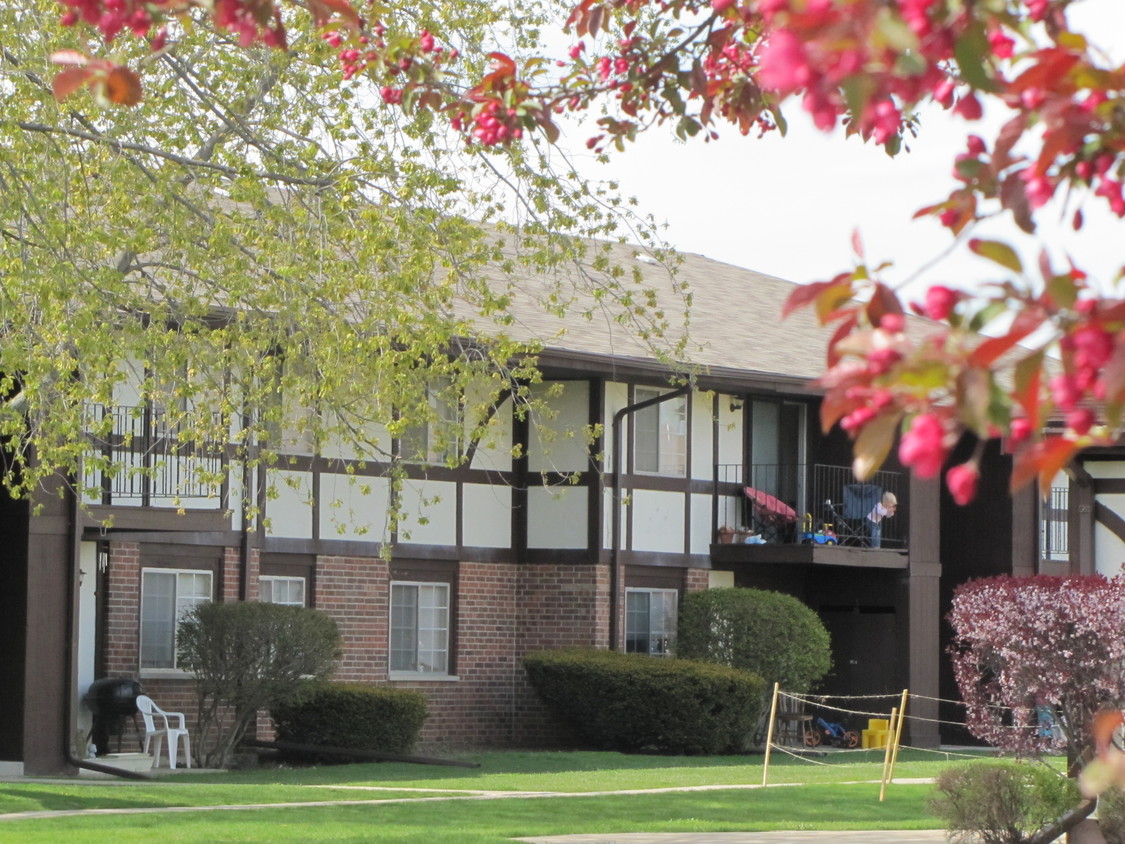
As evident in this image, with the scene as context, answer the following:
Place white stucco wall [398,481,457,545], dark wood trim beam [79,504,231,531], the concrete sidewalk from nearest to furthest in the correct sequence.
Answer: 1. the concrete sidewalk
2. dark wood trim beam [79,504,231,531]
3. white stucco wall [398,481,457,545]

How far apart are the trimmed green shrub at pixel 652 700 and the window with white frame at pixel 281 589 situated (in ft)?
10.9

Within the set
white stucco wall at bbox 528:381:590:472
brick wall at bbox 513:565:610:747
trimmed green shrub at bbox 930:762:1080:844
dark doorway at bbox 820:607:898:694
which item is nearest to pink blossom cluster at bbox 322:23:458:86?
trimmed green shrub at bbox 930:762:1080:844

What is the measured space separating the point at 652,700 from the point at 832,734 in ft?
14.7

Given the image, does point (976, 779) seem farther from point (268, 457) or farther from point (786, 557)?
point (786, 557)

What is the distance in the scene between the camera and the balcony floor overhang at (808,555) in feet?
80.0

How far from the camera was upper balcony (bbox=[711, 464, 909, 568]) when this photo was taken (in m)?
24.7

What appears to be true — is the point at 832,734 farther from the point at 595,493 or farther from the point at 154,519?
the point at 154,519

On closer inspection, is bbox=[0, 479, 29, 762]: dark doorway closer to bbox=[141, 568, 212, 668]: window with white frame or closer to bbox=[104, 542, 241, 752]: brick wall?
bbox=[104, 542, 241, 752]: brick wall

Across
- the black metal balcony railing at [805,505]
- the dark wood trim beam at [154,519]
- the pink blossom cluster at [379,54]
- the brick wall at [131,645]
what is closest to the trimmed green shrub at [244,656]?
the brick wall at [131,645]

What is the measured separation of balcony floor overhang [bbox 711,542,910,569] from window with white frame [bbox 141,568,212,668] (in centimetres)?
772

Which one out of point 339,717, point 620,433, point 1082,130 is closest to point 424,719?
point 339,717

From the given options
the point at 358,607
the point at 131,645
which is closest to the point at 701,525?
the point at 358,607

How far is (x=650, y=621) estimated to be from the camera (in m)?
24.7

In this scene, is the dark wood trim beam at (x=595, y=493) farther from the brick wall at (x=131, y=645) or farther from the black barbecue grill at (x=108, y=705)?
the black barbecue grill at (x=108, y=705)
